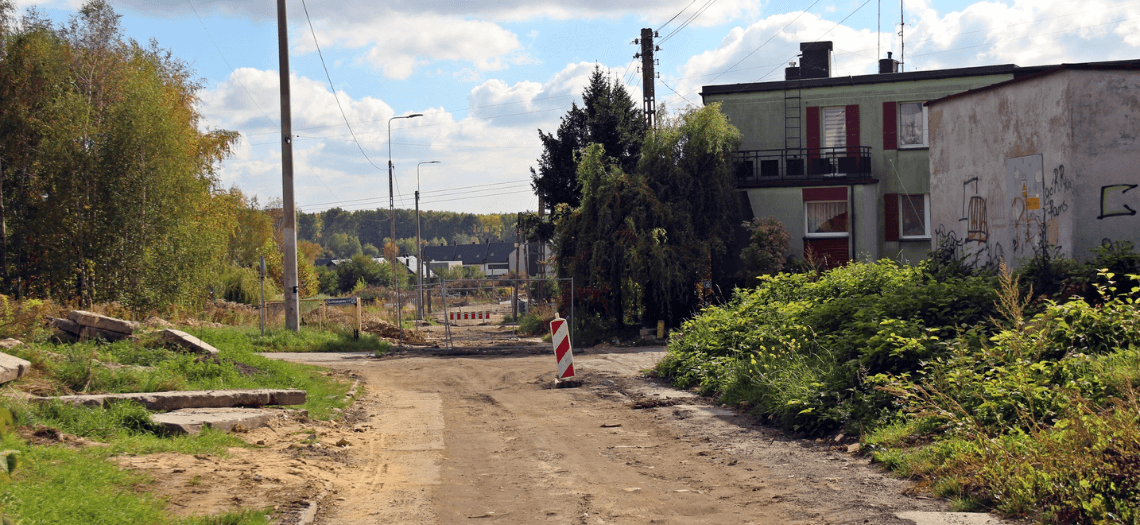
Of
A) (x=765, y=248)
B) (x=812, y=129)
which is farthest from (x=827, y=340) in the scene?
(x=812, y=129)

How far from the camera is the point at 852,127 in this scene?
27.2 meters

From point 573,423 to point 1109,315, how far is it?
5.94 m

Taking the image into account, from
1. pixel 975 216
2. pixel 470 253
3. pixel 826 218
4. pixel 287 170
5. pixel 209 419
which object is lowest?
pixel 209 419

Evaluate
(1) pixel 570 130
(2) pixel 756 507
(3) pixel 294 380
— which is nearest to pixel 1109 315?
(2) pixel 756 507

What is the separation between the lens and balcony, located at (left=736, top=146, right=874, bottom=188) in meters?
→ 26.9

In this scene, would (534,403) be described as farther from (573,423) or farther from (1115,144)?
(1115,144)

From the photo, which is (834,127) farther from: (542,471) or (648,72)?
(542,471)

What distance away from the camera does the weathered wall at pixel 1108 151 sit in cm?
1140

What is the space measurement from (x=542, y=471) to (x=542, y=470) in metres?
0.04

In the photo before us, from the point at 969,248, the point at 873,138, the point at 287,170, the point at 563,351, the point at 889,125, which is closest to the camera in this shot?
the point at 969,248

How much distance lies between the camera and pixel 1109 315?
7.85m

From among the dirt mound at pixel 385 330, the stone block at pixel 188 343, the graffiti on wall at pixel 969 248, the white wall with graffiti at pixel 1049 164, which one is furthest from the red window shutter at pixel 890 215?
the stone block at pixel 188 343

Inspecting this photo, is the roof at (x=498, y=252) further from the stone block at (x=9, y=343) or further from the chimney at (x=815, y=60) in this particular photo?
the stone block at (x=9, y=343)

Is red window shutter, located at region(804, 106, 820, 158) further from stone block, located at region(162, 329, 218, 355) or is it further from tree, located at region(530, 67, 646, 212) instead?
stone block, located at region(162, 329, 218, 355)
